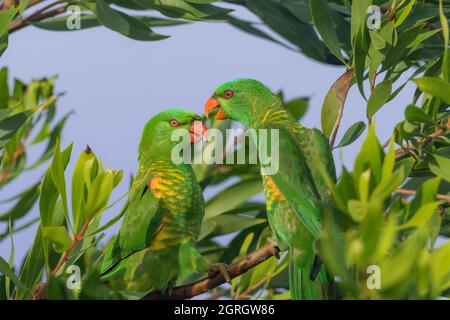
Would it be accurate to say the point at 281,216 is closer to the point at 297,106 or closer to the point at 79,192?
the point at 79,192

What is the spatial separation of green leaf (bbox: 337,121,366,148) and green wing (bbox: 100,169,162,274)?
754mm

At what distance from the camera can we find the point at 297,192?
271 centimetres

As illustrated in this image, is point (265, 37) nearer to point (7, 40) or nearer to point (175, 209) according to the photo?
point (175, 209)

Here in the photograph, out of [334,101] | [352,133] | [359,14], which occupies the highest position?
[359,14]

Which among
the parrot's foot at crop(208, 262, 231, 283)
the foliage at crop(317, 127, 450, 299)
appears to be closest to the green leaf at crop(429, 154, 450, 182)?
the foliage at crop(317, 127, 450, 299)

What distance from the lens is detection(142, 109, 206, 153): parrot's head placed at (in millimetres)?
3311

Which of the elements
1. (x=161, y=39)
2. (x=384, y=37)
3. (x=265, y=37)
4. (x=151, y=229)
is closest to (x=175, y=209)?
(x=151, y=229)

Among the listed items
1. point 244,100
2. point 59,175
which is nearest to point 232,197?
point 244,100

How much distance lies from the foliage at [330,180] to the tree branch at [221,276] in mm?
269

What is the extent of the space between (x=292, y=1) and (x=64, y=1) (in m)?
1.12

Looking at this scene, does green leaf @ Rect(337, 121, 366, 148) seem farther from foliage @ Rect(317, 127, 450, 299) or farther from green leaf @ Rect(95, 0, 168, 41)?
green leaf @ Rect(95, 0, 168, 41)

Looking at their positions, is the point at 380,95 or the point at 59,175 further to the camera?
the point at 380,95

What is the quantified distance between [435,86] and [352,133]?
607 mm

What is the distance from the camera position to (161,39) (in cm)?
359
